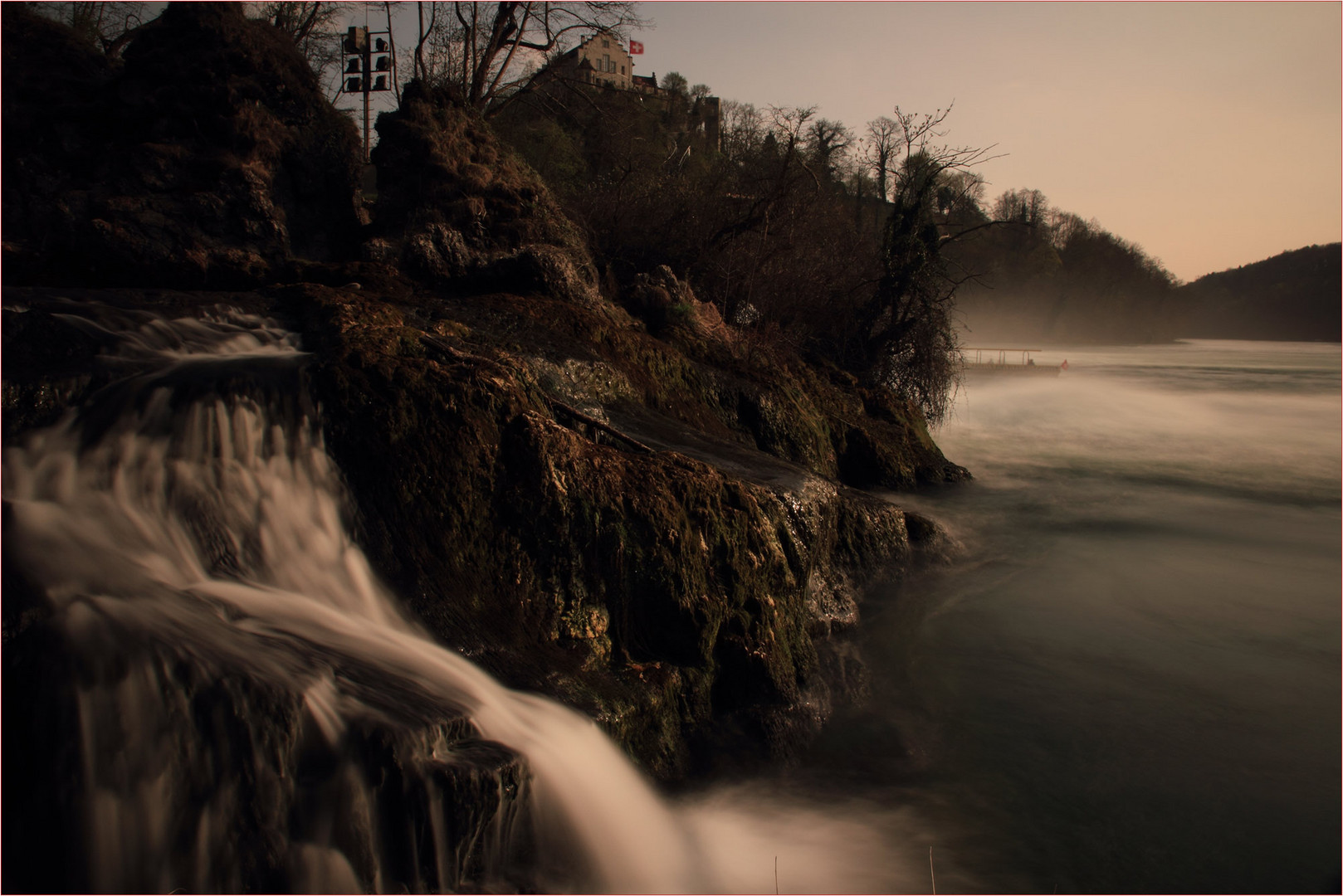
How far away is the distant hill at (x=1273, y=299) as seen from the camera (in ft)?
227

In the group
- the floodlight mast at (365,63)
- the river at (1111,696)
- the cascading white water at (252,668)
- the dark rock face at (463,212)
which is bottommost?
the river at (1111,696)

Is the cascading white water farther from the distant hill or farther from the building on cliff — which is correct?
the distant hill

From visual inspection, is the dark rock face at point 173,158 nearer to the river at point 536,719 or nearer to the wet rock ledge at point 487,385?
the wet rock ledge at point 487,385

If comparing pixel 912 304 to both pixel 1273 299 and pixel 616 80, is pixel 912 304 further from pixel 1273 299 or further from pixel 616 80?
pixel 1273 299

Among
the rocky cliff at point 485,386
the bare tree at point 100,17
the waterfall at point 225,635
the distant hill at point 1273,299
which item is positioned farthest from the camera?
the distant hill at point 1273,299

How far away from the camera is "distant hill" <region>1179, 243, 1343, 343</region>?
69.2m

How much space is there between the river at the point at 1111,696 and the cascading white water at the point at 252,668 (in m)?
0.79

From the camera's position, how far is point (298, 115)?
9.48m

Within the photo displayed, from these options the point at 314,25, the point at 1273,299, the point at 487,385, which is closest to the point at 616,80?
the point at 314,25

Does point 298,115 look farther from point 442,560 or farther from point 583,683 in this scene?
point 583,683

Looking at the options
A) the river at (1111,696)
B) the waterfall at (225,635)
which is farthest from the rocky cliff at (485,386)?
the river at (1111,696)

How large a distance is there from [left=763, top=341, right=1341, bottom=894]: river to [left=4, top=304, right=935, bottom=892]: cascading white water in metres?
0.79

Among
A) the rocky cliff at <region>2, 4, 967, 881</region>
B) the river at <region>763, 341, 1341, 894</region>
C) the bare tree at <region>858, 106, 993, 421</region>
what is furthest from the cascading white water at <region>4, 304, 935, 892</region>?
the bare tree at <region>858, 106, 993, 421</region>

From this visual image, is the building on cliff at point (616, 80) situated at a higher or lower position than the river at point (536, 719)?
higher
